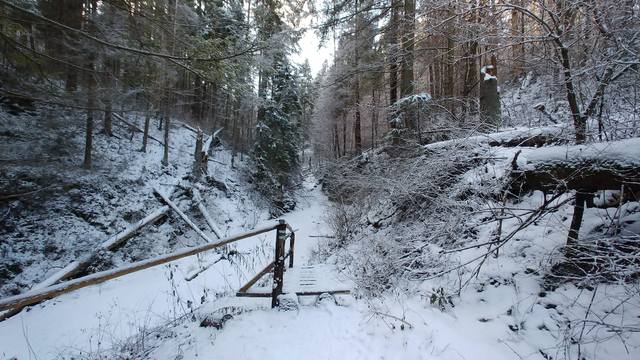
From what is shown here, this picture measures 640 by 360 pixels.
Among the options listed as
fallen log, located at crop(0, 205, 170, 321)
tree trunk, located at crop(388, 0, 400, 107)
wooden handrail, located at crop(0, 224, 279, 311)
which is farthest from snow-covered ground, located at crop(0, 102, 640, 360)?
tree trunk, located at crop(388, 0, 400, 107)

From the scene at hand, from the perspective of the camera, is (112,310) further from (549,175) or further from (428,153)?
(549,175)

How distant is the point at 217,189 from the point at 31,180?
811 centimetres

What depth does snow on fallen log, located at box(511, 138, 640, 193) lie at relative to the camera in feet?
8.63

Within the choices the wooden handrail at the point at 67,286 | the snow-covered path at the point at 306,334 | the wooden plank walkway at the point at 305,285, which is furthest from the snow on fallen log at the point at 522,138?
the wooden handrail at the point at 67,286

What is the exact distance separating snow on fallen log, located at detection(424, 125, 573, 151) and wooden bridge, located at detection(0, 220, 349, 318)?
3.17 metres

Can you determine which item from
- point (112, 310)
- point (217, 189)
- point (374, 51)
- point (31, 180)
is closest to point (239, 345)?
point (112, 310)

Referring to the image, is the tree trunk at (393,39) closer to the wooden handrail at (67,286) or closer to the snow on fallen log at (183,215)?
the wooden handrail at (67,286)

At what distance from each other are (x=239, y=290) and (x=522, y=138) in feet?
15.4

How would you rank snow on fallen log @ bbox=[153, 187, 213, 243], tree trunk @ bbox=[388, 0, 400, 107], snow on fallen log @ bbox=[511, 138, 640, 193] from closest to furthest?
snow on fallen log @ bbox=[511, 138, 640, 193] < tree trunk @ bbox=[388, 0, 400, 107] < snow on fallen log @ bbox=[153, 187, 213, 243]

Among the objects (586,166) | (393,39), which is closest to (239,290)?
(586,166)

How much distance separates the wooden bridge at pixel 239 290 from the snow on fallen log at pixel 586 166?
8.84 feet

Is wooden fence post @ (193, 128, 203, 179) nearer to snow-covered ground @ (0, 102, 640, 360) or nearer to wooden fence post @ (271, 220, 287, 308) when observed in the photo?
snow-covered ground @ (0, 102, 640, 360)

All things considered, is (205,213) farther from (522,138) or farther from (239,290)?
(522,138)

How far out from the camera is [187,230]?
998cm
